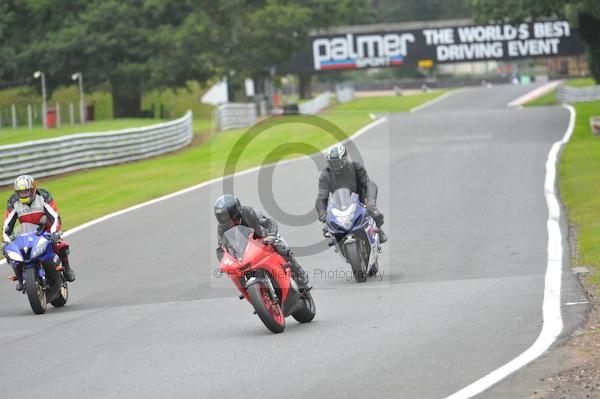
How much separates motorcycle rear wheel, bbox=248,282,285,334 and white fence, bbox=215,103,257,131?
3930 cm

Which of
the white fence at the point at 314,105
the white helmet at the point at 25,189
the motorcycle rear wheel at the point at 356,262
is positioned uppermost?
the white helmet at the point at 25,189

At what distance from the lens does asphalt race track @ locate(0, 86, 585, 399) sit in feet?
29.2

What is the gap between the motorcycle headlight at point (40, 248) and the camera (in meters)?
13.6

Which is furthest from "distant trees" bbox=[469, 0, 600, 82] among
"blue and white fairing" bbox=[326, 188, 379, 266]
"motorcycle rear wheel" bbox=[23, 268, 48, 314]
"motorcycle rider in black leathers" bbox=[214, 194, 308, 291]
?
"motorcycle rider in black leathers" bbox=[214, 194, 308, 291]

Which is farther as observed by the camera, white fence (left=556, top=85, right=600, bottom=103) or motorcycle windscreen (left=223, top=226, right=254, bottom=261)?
white fence (left=556, top=85, right=600, bottom=103)

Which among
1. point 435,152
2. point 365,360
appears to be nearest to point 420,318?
point 365,360

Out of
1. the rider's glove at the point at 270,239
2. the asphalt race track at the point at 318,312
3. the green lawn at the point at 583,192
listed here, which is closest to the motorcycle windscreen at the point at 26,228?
the asphalt race track at the point at 318,312

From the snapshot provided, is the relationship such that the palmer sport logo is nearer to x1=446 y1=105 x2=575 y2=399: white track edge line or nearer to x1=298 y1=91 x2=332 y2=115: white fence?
x1=298 y1=91 x2=332 y2=115: white fence

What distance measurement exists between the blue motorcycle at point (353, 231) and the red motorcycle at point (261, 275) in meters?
2.90

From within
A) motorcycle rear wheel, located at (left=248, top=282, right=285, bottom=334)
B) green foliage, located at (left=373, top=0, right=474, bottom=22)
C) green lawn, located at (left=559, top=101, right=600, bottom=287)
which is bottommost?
green lawn, located at (left=559, top=101, right=600, bottom=287)

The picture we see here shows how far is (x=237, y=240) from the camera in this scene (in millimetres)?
10602

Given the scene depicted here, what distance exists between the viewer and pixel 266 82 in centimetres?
6562

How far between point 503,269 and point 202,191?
13390 mm

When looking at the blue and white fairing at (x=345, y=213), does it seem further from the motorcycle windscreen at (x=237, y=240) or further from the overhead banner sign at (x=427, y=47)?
the overhead banner sign at (x=427, y=47)
